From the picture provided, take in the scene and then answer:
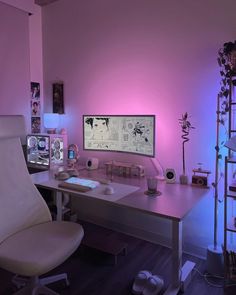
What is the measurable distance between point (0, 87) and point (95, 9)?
4.00 ft

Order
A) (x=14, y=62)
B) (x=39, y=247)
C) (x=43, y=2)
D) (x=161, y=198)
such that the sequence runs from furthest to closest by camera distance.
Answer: (x=43, y=2), (x=14, y=62), (x=161, y=198), (x=39, y=247)

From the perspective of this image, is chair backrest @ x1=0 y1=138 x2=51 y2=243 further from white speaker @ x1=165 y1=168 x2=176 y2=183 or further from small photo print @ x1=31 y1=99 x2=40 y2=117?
small photo print @ x1=31 y1=99 x2=40 y2=117

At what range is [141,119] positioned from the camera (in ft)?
7.12

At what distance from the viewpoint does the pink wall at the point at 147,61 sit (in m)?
2.03

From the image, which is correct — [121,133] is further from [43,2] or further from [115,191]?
[43,2]

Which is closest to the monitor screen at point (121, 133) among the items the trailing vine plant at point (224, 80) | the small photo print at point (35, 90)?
the trailing vine plant at point (224, 80)

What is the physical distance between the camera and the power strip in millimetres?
1780

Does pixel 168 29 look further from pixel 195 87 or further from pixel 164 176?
pixel 164 176

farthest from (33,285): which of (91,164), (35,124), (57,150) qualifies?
(35,124)

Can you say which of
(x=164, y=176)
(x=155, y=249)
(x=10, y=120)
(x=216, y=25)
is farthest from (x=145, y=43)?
(x=155, y=249)

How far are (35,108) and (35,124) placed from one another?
0.18m

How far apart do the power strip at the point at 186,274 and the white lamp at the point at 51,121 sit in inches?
75.2

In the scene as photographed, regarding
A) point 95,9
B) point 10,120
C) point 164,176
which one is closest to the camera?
point 10,120

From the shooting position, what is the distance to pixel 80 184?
197 cm
